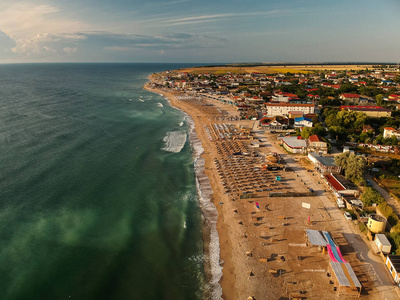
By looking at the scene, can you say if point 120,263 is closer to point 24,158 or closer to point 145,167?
point 145,167

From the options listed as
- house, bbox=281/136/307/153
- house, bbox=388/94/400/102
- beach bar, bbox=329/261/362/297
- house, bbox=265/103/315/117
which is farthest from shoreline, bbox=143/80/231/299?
house, bbox=388/94/400/102

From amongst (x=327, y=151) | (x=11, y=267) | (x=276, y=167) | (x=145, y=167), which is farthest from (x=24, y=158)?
(x=327, y=151)

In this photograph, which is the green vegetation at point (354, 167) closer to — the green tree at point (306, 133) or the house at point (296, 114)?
the green tree at point (306, 133)

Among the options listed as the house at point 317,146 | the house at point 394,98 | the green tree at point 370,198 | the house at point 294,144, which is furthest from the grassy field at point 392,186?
the house at point 394,98

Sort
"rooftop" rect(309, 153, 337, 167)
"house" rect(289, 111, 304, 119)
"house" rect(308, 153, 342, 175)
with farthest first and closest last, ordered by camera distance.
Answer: "house" rect(289, 111, 304, 119)
"rooftop" rect(309, 153, 337, 167)
"house" rect(308, 153, 342, 175)

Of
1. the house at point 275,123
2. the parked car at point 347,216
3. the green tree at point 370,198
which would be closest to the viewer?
the parked car at point 347,216

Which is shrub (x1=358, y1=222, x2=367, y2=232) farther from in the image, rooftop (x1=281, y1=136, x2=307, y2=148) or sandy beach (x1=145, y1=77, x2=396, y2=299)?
rooftop (x1=281, y1=136, x2=307, y2=148)
